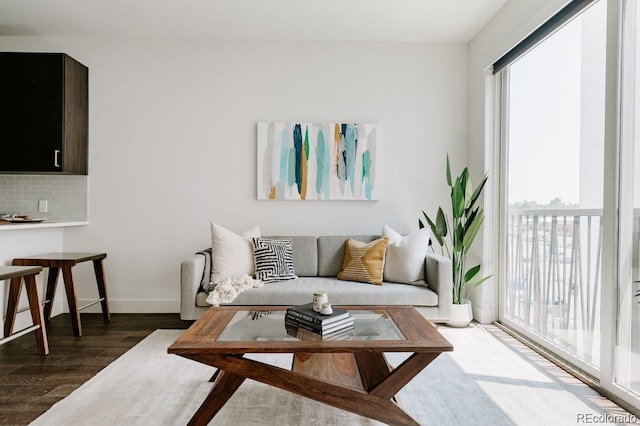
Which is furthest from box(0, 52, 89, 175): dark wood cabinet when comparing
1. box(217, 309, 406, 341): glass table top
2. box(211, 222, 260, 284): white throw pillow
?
box(217, 309, 406, 341): glass table top

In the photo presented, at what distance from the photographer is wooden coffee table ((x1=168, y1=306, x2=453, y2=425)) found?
182cm

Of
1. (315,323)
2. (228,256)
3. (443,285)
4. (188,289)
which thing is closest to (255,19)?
(228,256)

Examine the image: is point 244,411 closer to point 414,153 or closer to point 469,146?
point 414,153

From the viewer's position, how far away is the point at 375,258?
3.52 metres

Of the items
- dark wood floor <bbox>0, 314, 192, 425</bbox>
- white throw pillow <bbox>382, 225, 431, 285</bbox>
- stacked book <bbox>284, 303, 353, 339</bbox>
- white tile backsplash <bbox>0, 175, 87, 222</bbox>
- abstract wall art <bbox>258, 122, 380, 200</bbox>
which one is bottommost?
dark wood floor <bbox>0, 314, 192, 425</bbox>

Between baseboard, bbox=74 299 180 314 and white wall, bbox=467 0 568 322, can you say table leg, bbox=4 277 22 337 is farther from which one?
white wall, bbox=467 0 568 322

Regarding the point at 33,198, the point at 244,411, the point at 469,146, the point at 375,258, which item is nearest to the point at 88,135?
the point at 33,198

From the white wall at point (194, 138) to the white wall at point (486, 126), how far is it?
21.1 inches

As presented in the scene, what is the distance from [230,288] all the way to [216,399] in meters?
1.34

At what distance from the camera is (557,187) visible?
2988 mm

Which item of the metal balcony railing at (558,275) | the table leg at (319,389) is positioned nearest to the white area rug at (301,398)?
the table leg at (319,389)

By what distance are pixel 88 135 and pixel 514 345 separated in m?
4.22

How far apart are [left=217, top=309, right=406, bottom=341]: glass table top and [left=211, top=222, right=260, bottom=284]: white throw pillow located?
1.05 m

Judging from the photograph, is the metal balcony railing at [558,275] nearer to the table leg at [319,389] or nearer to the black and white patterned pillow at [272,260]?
the table leg at [319,389]
